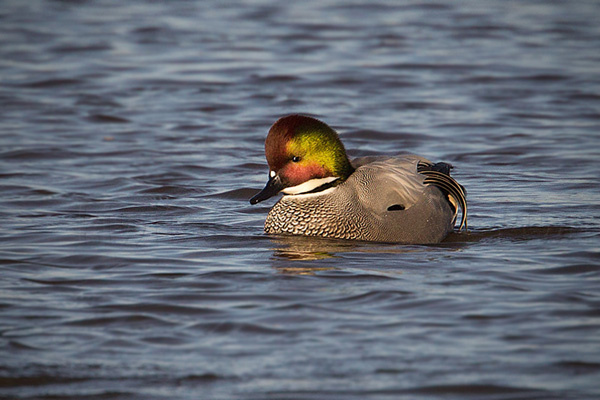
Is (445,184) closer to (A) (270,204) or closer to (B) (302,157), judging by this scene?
(B) (302,157)

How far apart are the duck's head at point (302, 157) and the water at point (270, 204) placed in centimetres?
42

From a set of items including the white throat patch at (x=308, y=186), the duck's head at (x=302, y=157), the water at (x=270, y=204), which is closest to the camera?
the water at (x=270, y=204)

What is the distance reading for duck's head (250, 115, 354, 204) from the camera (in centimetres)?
700

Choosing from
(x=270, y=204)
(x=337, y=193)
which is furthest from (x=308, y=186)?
(x=270, y=204)

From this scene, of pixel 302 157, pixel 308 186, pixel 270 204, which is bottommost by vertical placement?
pixel 270 204

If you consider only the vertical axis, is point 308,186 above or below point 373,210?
above

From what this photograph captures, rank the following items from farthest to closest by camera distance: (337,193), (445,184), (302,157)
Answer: (445,184) → (337,193) → (302,157)

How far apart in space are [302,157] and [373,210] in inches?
25.0

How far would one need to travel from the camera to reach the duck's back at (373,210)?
707cm

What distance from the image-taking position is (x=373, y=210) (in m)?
7.08

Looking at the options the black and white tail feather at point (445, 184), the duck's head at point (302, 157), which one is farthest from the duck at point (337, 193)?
the black and white tail feather at point (445, 184)

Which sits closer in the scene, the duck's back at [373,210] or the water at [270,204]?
the water at [270,204]

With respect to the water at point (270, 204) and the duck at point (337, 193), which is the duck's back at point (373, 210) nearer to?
the duck at point (337, 193)

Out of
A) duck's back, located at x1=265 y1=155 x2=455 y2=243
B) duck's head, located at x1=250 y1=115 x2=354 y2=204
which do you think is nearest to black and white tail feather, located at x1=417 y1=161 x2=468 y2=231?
duck's back, located at x1=265 y1=155 x2=455 y2=243
